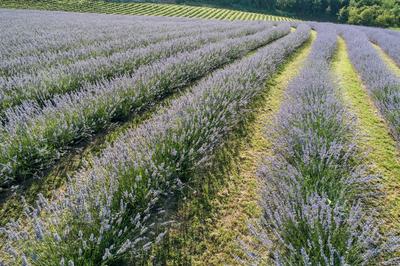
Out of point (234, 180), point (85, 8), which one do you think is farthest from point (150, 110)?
point (85, 8)

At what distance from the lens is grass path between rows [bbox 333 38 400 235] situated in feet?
8.80

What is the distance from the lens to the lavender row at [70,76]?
4.33 m

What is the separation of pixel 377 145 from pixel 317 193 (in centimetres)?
240

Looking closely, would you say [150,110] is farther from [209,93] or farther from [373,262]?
[373,262]

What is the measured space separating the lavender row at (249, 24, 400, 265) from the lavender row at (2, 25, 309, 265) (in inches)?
32.6

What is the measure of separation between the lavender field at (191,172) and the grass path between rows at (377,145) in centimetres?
2

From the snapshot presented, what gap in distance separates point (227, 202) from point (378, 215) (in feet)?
4.83

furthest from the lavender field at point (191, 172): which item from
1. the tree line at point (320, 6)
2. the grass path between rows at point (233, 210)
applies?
the tree line at point (320, 6)

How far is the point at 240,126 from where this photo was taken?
14.3 ft

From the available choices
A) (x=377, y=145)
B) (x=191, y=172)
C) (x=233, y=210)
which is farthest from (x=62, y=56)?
(x=377, y=145)

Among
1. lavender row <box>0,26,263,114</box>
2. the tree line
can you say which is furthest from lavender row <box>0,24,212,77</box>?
the tree line

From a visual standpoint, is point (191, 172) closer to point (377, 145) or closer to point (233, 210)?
point (233, 210)

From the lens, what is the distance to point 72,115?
A: 3.49 m

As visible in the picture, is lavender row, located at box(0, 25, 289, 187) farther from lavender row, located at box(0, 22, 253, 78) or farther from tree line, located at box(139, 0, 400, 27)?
tree line, located at box(139, 0, 400, 27)
